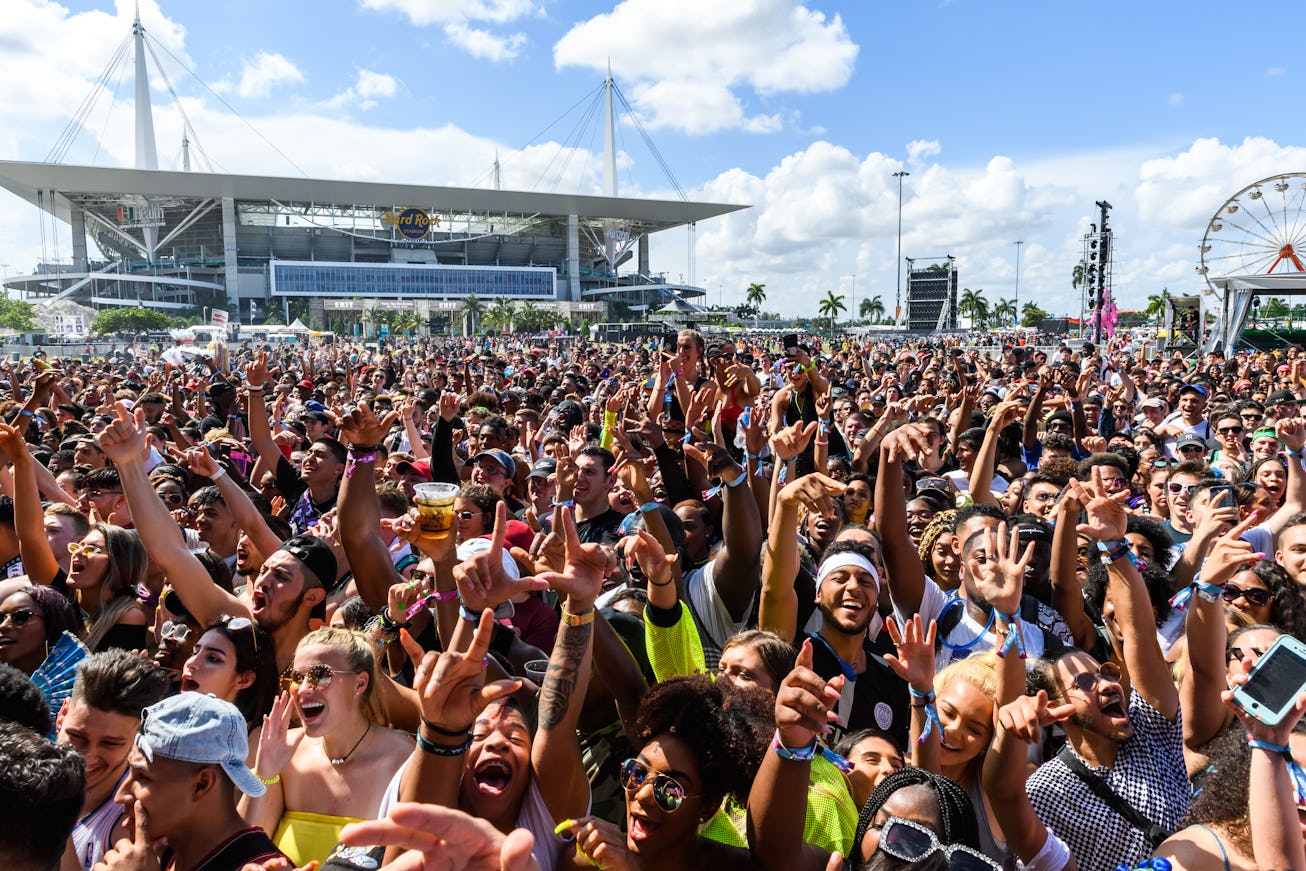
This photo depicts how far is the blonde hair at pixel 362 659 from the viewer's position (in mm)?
2680

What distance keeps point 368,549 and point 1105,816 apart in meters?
2.84

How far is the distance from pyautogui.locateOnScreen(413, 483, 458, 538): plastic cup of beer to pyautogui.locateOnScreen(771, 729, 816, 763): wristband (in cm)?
151

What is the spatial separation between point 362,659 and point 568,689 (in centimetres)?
80

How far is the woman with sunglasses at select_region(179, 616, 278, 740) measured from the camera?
113 inches

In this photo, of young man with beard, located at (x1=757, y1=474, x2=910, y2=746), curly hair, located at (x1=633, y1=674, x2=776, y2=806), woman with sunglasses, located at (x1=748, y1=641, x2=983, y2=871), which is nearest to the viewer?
woman with sunglasses, located at (x1=748, y1=641, x2=983, y2=871)

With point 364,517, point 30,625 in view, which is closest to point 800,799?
point 364,517

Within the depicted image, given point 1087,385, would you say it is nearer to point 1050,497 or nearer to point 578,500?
point 1050,497

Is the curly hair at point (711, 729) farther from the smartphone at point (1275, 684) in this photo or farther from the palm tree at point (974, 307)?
the palm tree at point (974, 307)

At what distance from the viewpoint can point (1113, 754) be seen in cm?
258

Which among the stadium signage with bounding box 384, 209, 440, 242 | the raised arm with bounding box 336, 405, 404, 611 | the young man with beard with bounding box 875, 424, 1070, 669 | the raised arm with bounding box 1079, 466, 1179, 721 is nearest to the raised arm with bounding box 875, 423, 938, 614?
the young man with beard with bounding box 875, 424, 1070, 669

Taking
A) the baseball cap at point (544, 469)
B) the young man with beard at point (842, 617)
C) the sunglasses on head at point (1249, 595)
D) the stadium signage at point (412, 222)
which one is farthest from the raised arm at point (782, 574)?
the stadium signage at point (412, 222)

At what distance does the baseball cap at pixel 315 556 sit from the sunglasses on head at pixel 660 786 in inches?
75.6

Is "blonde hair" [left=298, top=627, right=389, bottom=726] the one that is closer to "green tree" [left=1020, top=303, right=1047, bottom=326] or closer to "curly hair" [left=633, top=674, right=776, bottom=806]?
"curly hair" [left=633, top=674, right=776, bottom=806]

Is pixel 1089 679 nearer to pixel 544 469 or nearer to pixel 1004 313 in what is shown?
pixel 544 469
